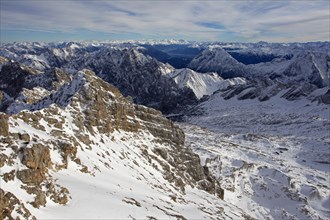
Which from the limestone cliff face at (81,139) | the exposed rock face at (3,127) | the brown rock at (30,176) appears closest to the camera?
the brown rock at (30,176)

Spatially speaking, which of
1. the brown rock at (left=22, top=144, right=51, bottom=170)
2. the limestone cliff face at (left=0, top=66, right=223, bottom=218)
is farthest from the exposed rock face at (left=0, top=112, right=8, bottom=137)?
the brown rock at (left=22, top=144, right=51, bottom=170)

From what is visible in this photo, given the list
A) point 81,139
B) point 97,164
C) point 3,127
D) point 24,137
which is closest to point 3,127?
point 3,127

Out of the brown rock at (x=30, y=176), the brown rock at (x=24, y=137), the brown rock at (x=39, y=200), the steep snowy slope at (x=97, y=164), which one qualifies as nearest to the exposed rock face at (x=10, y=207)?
the steep snowy slope at (x=97, y=164)

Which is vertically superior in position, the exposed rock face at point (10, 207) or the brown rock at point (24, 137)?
the brown rock at point (24, 137)

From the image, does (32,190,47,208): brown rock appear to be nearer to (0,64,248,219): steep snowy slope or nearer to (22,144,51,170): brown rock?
(0,64,248,219): steep snowy slope

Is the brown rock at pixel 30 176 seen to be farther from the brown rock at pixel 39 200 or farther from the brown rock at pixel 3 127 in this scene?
the brown rock at pixel 3 127

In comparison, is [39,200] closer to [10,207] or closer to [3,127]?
[10,207]
